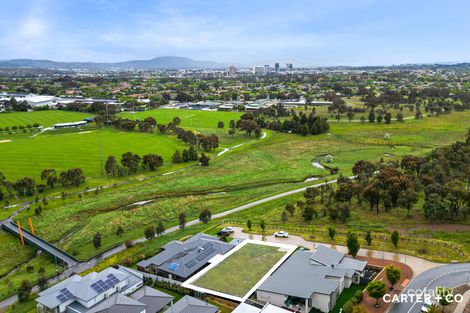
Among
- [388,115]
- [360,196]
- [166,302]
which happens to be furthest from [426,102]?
[166,302]

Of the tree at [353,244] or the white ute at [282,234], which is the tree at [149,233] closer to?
the white ute at [282,234]

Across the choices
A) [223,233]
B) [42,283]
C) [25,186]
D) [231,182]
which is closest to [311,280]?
[223,233]

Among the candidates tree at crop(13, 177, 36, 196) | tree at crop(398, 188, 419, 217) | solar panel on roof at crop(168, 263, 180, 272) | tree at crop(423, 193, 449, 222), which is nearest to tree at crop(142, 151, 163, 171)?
tree at crop(13, 177, 36, 196)

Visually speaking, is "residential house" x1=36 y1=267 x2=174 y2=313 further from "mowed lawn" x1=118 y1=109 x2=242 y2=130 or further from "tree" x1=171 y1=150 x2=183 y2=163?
"mowed lawn" x1=118 y1=109 x2=242 y2=130

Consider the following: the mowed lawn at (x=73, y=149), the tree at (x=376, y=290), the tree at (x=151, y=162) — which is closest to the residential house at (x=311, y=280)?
the tree at (x=376, y=290)

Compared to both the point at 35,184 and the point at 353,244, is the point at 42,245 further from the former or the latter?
the point at 353,244
